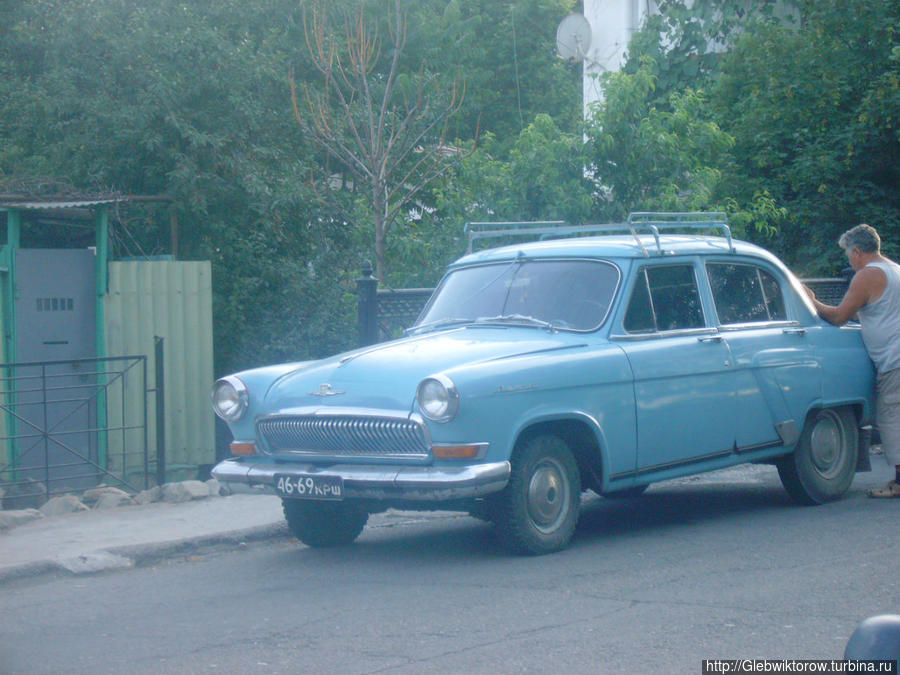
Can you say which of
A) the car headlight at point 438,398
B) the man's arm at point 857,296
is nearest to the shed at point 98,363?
the car headlight at point 438,398

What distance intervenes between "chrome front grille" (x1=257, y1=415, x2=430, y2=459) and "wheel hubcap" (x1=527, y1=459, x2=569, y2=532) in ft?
2.38

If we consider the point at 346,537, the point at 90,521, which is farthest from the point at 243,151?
the point at 346,537

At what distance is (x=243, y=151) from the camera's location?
13.0 meters

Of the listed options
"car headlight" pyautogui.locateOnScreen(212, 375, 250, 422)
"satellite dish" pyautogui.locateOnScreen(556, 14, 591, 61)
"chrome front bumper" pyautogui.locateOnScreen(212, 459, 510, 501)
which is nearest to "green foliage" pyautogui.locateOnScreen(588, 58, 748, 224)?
"car headlight" pyautogui.locateOnScreen(212, 375, 250, 422)

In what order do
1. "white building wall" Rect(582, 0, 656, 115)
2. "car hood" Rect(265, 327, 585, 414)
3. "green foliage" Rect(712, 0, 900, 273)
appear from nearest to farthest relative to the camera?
"car hood" Rect(265, 327, 585, 414)
"green foliage" Rect(712, 0, 900, 273)
"white building wall" Rect(582, 0, 656, 115)

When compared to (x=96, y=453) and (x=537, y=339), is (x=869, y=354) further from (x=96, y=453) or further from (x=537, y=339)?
(x=96, y=453)

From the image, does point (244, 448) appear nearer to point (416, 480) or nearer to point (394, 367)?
point (394, 367)

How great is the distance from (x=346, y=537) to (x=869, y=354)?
4.16m

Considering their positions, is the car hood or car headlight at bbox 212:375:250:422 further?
car headlight at bbox 212:375:250:422

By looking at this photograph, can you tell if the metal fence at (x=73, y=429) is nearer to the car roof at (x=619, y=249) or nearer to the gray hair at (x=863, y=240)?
the car roof at (x=619, y=249)

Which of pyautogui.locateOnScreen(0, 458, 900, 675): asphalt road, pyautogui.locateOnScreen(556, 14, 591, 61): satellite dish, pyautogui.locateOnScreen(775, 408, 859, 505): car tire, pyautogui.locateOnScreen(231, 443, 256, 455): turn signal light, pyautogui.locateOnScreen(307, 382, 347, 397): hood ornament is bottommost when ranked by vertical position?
pyautogui.locateOnScreen(0, 458, 900, 675): asphalt road

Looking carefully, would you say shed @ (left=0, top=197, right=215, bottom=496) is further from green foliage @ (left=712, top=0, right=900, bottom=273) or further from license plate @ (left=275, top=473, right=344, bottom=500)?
green foliage @ (left=712, top=0, right=900, bottom=273)

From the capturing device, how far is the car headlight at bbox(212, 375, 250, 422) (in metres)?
6.67

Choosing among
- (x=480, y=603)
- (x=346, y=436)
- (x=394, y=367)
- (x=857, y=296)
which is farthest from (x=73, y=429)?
(x=857, y=296)
